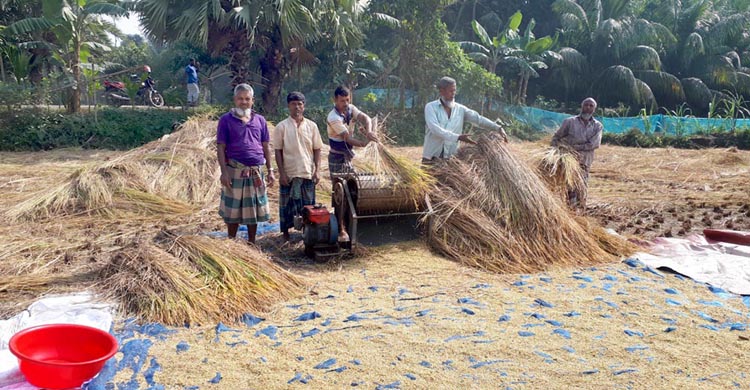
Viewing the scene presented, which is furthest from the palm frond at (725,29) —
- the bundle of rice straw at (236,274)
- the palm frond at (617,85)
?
the bundle of rice straw at (236,274)

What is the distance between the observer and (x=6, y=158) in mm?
10156

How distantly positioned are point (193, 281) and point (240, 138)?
1.33 metres

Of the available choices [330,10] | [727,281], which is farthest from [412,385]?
[330,10]

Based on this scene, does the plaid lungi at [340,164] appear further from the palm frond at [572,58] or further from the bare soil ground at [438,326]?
the palm frond at [572,58]

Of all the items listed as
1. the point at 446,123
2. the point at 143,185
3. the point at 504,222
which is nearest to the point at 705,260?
the point at 504,222

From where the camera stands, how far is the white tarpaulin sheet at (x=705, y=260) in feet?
Answer: 14.0

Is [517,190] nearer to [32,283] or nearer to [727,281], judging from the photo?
[727,281]

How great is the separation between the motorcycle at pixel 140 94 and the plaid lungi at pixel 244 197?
1129 cm

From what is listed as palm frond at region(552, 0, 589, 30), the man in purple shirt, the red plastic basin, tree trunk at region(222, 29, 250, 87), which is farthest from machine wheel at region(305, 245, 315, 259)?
palm frond at region(552, 0, 589, 30)

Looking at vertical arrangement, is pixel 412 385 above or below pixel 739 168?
below

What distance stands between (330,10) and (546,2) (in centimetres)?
1480

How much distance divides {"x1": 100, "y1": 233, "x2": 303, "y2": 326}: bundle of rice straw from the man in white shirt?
6.61 feet

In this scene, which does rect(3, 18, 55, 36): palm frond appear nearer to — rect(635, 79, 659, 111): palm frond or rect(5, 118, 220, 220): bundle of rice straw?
rect(5, 118, 220, 220): bundle of rice straw

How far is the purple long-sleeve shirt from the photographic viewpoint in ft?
14.2
